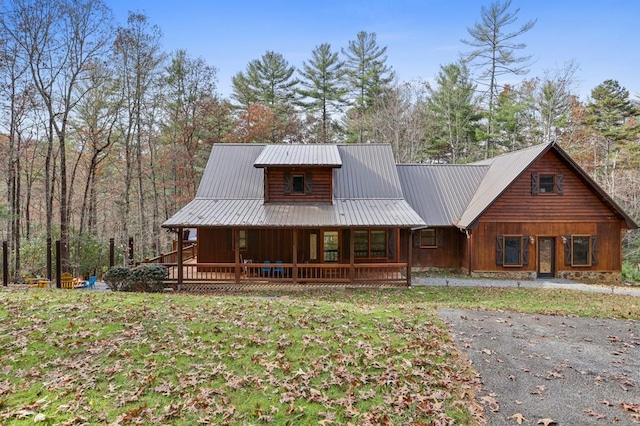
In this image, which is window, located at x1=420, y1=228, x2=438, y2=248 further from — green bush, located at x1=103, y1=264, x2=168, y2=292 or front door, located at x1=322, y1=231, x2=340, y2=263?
green bush, located at x1=103, y1=264, x2=168, y2=292

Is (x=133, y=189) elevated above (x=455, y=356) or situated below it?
above

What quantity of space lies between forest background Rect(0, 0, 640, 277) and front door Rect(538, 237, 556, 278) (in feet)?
35.5

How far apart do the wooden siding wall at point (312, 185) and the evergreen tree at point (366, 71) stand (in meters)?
18.3

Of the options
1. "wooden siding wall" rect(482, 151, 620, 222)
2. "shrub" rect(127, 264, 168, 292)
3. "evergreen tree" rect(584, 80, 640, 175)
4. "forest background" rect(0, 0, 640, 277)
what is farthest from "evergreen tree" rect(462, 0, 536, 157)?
"shrub" rect(127, 264, 168, 292)

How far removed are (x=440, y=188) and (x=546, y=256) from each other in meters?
6.15

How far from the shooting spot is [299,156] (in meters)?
17.8

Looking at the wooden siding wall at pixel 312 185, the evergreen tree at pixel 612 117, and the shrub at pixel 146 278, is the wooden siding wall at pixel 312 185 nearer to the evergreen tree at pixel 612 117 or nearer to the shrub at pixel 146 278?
the shrub at pixel 146 278

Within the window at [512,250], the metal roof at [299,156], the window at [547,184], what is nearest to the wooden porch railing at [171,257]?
the metal roof at [299,156]

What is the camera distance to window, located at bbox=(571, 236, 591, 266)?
56.8 ft

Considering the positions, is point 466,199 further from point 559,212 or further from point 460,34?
point 460,34

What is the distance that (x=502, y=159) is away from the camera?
20.4 m

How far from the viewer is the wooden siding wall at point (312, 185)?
17219 millimetres

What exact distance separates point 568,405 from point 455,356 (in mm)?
1891

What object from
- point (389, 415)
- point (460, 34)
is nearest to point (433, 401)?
point (389, 415)
